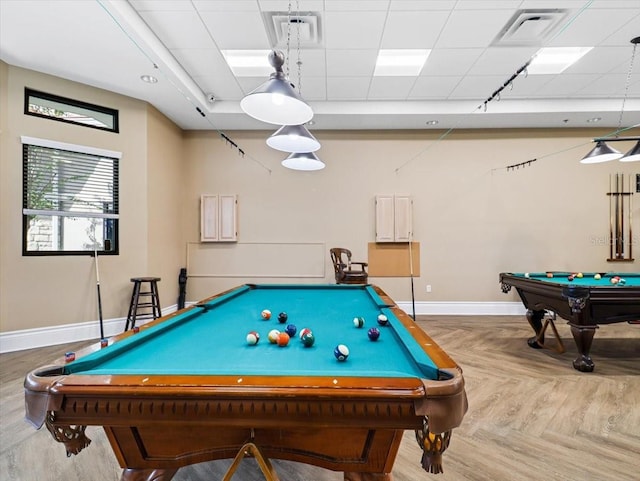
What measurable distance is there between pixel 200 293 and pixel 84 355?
448 centimetres

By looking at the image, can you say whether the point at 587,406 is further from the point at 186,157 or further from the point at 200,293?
the point at 186,157

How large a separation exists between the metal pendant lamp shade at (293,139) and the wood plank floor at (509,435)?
6.61 ft

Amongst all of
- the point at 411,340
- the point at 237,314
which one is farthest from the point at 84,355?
the point at 411,340

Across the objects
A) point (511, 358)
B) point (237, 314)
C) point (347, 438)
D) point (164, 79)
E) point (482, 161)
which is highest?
point (164, 79)

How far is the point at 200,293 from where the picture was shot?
5348mm

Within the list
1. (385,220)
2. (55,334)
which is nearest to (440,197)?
(385,220)

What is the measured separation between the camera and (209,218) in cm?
530

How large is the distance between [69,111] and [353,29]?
3515 millimetres

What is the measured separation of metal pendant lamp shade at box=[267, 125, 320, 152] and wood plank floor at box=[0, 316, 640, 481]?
2015 millimetres

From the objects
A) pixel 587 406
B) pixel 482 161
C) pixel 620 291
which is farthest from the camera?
pixel 482 161

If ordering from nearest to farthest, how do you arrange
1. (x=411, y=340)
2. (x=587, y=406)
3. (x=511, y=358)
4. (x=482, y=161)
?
(x=411, y=340) → (x=587, y=406) → (x=511, y=358) → (x=482, y=161)

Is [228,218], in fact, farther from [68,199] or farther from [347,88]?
[347,88]

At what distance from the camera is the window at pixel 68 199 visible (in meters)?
3.52

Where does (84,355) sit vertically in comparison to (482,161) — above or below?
below
